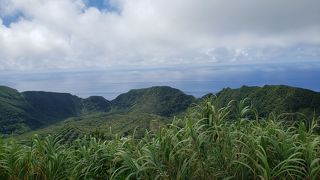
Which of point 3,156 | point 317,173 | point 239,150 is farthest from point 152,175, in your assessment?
point 3,156

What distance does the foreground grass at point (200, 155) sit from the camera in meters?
4.01

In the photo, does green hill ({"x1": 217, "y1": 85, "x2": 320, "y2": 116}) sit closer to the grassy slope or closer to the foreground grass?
the grassy slope

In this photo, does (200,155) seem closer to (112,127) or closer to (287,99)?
(112,127)

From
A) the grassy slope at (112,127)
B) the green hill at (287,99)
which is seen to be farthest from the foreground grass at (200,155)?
the green hill at (287,99)

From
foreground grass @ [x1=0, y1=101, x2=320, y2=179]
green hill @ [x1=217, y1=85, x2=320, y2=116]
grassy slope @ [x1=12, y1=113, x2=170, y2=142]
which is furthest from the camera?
green hill @ [x1=217, y1=85, x2=320, y2=116]

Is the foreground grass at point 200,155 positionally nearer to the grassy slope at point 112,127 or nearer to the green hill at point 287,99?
the grassy slope at point 112,127

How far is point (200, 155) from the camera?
Result: 422 centimetres

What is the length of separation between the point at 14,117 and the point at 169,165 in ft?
643

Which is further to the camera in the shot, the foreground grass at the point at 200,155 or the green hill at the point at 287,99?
the green hill at the point at 287,99

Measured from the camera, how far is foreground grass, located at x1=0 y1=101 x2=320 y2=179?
4008 millimetres

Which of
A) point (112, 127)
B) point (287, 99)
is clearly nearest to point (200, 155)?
point (112, 127)

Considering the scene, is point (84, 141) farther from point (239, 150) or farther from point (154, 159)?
point (239, 150)

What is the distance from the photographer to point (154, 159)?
4184mm

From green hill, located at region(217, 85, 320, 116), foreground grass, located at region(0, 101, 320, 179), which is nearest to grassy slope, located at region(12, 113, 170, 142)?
foreground grass, located at region(0, 101, 320, 179)
